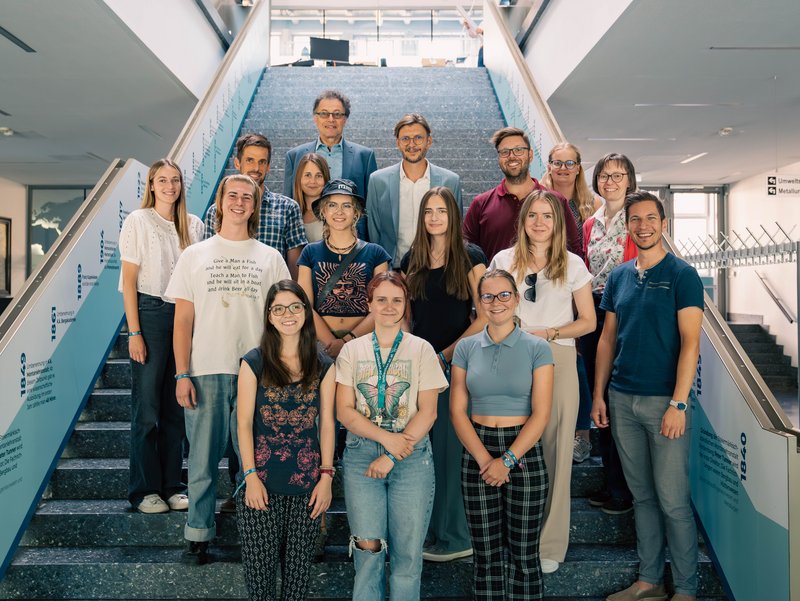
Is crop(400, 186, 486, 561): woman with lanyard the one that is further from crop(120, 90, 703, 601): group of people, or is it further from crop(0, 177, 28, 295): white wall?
crop(0, 177, 28, 295): white wall

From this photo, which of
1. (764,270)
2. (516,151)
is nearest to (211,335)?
(516,151)

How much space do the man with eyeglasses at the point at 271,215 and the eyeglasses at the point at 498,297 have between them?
1.18 metres

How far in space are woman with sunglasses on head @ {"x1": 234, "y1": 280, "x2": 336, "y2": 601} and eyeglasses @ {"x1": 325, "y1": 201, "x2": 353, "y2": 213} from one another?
1.66 ft

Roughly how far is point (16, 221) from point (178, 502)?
12.1 metres

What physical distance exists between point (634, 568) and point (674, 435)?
2.33ft

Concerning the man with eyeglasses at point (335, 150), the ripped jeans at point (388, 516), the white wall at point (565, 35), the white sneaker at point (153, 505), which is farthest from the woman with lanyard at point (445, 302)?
the white wall at point (565, 35)

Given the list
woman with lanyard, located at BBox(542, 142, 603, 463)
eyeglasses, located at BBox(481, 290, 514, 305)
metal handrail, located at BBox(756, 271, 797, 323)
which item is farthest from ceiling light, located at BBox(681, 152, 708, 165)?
eyeglasses, located at BBox(481, 290, 514, 305)

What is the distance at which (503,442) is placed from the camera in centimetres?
269

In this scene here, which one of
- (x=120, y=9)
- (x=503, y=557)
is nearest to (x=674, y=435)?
(x=503, y=557)

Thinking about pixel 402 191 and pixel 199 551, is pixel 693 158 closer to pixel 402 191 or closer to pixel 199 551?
pixel 402 191

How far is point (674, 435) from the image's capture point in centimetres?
277

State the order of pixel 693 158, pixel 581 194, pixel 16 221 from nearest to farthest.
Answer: pixel 581 194
pixel 693 158
pixel 16 221

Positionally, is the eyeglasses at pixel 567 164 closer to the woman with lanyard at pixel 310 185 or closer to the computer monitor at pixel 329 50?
the woman with lanyard at pixel 310 185

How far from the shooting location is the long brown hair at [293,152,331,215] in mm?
3674
